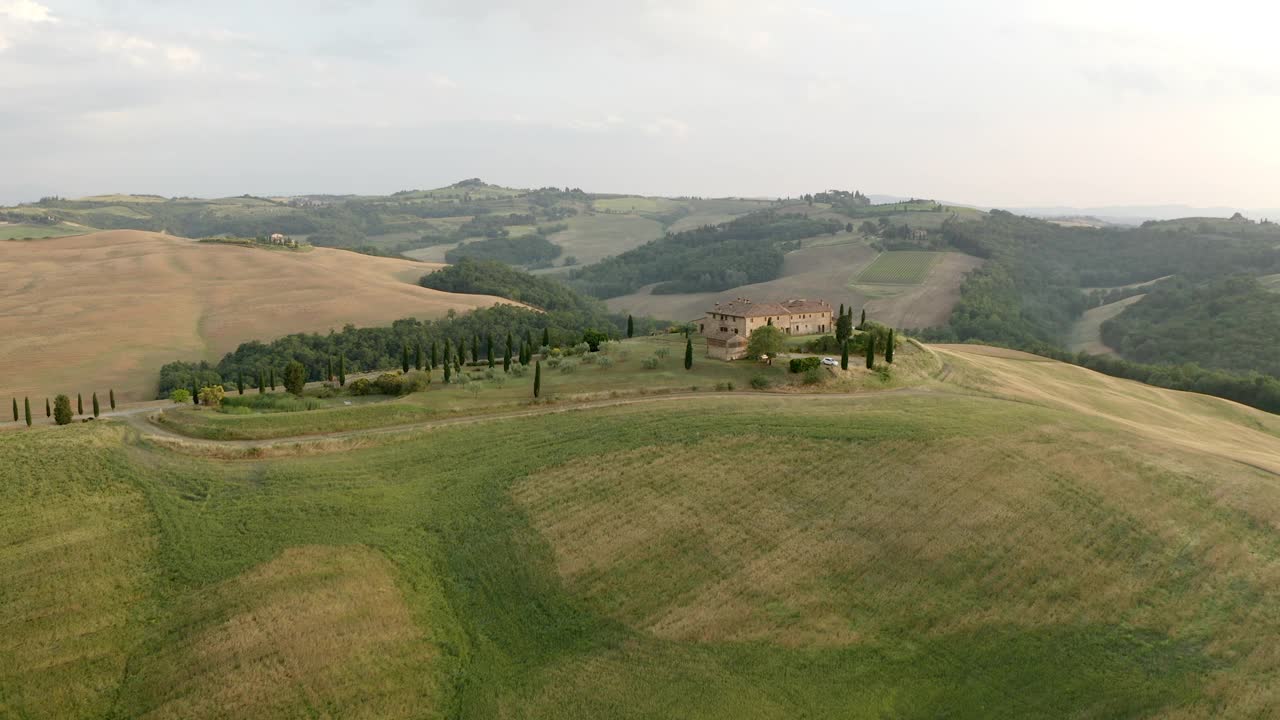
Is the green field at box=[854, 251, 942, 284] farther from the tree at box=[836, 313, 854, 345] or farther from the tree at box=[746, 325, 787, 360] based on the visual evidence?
the tree at box=[746, 325, 787, 360]

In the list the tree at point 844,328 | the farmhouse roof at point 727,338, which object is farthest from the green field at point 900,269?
the tree at point 844,328

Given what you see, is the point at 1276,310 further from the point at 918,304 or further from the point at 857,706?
the point at 857,706

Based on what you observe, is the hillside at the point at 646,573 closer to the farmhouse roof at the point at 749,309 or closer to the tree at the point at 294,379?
the tree at the point at 294,379

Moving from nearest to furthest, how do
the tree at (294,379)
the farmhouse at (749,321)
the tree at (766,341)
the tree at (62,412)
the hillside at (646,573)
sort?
the hillside at (646,573)
the tree at (62,412)
the tree at (294,379)
the tree at (766,341)
the farmhouse at (749,321)

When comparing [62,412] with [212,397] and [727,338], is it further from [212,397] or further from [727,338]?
[727,338]

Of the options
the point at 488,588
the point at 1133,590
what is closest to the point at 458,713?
the point at 488,588
